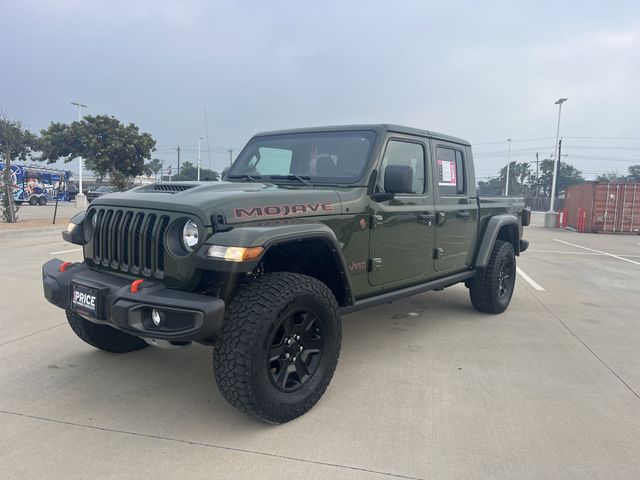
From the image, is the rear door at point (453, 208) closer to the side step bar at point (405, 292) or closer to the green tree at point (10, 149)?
the side step bar at point (405, 292)

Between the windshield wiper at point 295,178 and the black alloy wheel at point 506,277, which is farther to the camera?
the black alloy wheel at point 506,277

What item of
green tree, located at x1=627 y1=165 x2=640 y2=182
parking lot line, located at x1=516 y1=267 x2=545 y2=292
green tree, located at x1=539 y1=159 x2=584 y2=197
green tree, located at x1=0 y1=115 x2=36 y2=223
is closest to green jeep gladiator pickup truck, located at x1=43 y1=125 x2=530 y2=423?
parking lot line, located at x1=516 y1=267 x2=545 y2=292

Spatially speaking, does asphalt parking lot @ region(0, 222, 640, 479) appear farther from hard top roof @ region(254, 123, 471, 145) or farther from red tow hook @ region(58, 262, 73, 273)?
hard top roof @ region(254, 123, 471, 145)

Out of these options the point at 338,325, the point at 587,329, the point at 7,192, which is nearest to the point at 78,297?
the point at 338,325

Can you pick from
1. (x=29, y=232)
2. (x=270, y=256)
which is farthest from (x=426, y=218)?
(x=29, y=232)

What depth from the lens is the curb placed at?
39.8ft

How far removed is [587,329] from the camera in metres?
5.09

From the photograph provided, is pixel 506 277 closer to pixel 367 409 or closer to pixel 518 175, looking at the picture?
pixel 367 409

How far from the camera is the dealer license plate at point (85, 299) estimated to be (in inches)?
108

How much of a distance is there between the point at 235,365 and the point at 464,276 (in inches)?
121

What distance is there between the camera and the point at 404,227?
386 cm

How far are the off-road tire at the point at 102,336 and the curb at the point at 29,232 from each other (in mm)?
10118

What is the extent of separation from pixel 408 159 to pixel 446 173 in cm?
73

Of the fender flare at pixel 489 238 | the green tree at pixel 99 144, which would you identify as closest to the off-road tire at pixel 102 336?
the fender flare at pixel 489 238
